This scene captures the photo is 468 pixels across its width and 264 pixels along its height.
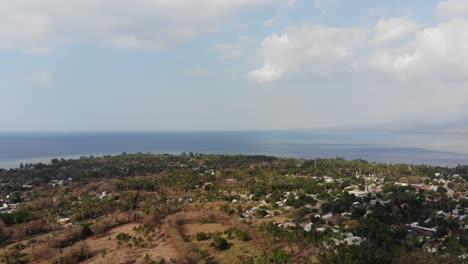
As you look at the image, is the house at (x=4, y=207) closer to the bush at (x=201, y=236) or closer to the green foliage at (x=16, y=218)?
the green foliage at (x=16, y=218)

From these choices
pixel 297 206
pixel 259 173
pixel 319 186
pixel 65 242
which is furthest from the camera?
pixel 259 173

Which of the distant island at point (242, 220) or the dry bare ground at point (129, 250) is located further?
the dry bare ground at point (129, 250)

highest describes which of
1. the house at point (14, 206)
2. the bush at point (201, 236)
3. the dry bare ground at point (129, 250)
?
the bush at point (201, 236)

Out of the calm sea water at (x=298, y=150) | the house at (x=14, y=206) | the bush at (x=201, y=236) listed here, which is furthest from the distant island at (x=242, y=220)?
the calm sea water at (x=298, y=150)

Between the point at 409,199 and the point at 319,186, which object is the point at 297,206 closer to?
the point at 319,186

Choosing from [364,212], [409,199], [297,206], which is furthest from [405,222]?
[297,206]

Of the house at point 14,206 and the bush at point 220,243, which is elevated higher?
the bush at point 220,243
